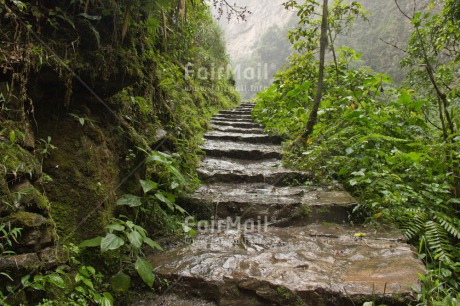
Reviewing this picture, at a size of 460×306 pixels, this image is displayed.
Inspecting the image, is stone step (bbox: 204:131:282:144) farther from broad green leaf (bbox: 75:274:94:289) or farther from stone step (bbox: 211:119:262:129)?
broad green leaf (bbox: 75:274:94:289)

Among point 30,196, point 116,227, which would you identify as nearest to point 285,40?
point 116,227

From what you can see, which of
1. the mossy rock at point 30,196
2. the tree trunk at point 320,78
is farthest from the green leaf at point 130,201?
the tree trunk at point 320,78

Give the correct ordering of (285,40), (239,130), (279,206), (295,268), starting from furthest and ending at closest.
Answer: (285,40) → (239,130) → (279,206) → (295,268)

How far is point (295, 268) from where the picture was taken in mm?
2223

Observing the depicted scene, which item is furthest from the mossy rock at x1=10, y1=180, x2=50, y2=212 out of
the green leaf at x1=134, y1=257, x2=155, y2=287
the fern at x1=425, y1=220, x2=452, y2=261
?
the fern at x1=425, y1=220, x2=452, y2=261

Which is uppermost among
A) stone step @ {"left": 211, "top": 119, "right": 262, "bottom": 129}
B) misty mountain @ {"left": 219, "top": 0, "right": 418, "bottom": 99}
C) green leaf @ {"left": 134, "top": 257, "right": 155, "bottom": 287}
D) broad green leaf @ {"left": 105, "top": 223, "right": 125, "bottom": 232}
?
misty mountain @ {"left": 219, "top": 0, "right": 418, "bottom": 99}

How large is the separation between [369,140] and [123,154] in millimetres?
3143

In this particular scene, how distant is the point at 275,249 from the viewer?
2.62 m

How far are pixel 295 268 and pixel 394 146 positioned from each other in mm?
2611

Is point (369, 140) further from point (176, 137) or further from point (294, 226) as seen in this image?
point (176, 137)

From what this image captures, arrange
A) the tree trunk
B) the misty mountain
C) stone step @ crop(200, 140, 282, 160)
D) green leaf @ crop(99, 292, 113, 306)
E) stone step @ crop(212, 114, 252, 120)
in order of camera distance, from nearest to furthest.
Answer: green leaf @ crop(99, 292, 113, 306) < the tree trunk < stone step @ crop(200, 140, 282, 160) < stone step @ crop(212, 114, 252, 120) < the misty mountain

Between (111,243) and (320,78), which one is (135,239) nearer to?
(111,243)

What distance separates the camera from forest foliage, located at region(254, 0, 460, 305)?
2.63 metres

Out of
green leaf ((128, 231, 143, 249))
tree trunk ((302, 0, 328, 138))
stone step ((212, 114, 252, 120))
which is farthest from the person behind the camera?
stone step ((212, 114, 252, 120))
